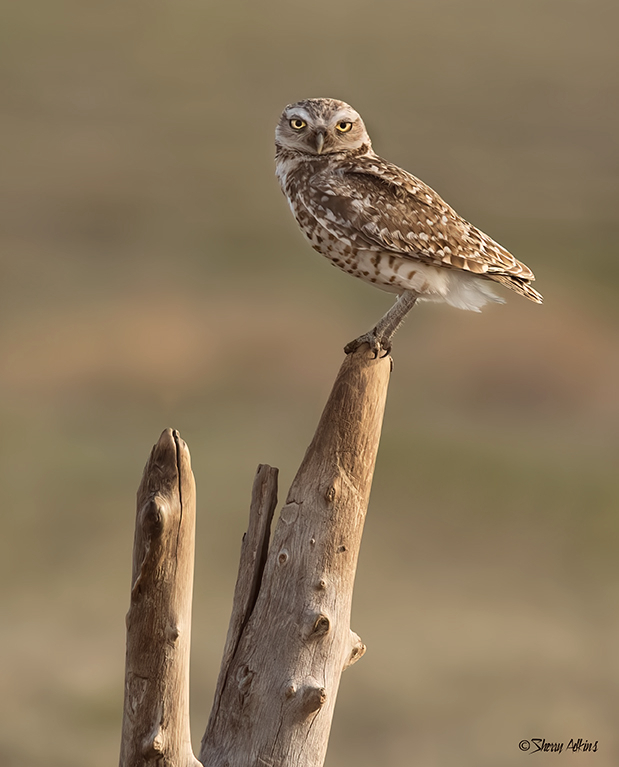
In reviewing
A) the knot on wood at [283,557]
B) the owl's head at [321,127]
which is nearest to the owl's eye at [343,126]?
the owl's head at [321,127]

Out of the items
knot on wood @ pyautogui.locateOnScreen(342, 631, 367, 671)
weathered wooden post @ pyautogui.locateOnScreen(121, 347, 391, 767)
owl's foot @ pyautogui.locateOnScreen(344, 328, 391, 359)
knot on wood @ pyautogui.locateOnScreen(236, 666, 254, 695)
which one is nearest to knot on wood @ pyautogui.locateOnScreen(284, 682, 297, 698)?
weathered wooden post @ pyautogui.locateOnScreen(121, 347, 391, 767)

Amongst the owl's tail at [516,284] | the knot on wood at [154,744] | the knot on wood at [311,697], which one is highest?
the owl's tail at [516,284]

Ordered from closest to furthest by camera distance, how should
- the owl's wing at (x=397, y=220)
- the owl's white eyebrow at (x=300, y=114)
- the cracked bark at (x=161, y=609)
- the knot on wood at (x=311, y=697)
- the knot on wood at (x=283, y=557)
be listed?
the cracked bark at (x=161, y=609)
the knot on wood at (x=311, y=697)
the knot on wood at (x=283, y=557)
the owl's wing at (x=397, y=220)
the owl's white eyebrow at (x=300, y=114)

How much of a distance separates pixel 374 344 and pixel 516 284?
512 millimetres

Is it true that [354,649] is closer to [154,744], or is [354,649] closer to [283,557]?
[283,557]

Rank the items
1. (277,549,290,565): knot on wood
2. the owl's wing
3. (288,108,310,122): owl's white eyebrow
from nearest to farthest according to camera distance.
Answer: (277,549,290,565): knot on wood
the owl's wing
(288,108,310,122): owl's white eyebrow

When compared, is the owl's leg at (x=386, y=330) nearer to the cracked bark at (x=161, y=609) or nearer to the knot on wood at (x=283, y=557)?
the knot on wood at (x=283, y=557)

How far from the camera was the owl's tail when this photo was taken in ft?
8.25

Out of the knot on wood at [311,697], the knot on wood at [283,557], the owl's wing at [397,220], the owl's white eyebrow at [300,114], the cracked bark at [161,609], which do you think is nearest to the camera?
the cracked bark at [161,609]

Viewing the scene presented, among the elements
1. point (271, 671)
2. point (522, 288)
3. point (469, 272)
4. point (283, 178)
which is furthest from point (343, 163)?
point (271, 671)

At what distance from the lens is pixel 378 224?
2428mm

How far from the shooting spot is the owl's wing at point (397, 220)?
7.97ft

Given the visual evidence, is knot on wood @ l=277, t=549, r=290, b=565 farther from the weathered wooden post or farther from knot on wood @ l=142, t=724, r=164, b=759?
knot on wood @ l=142, t=724, r=164, b=759

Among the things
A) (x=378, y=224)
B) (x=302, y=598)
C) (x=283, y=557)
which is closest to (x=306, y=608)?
(x=302, y=598)
